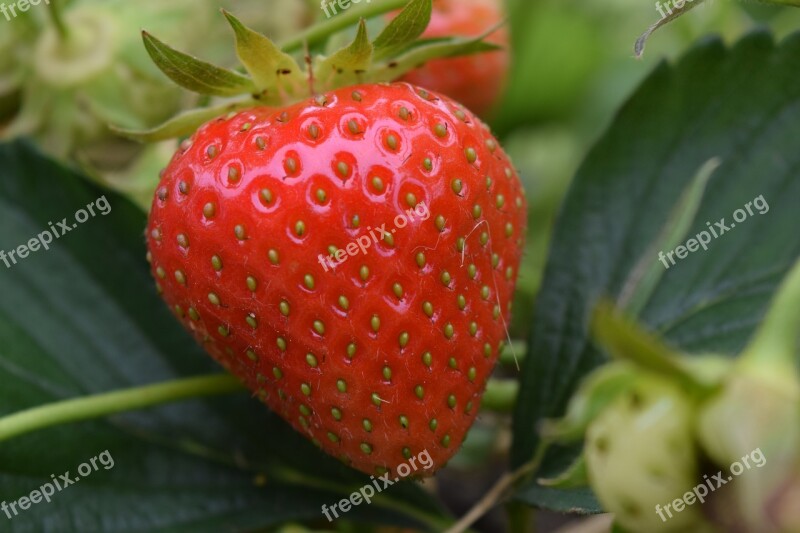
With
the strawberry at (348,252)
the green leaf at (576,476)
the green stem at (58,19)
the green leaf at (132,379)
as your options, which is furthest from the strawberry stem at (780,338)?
the green stem at (58,19)

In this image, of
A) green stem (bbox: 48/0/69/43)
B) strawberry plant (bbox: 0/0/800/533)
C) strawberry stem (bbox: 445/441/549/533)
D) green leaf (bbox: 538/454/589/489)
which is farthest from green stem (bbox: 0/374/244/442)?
green stem (bbox: 48/0/69/43)

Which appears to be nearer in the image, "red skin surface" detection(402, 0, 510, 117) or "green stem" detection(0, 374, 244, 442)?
"green stem" detection(0, 374, 244, 442)

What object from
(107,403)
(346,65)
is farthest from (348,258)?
(107,403)

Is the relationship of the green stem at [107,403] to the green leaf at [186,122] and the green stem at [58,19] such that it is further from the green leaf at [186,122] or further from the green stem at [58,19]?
the green stem at [58,19]

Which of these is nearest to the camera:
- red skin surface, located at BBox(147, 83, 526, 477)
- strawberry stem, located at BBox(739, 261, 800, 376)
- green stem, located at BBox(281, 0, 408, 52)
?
strawberry stem, located at BBox(739, 261, 800, 376)

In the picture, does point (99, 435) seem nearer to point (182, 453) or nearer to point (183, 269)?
point (182, 453)

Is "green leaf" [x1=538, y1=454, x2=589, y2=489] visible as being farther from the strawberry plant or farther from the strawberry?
the strawberry

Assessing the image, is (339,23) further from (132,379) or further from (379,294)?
(132,379)
